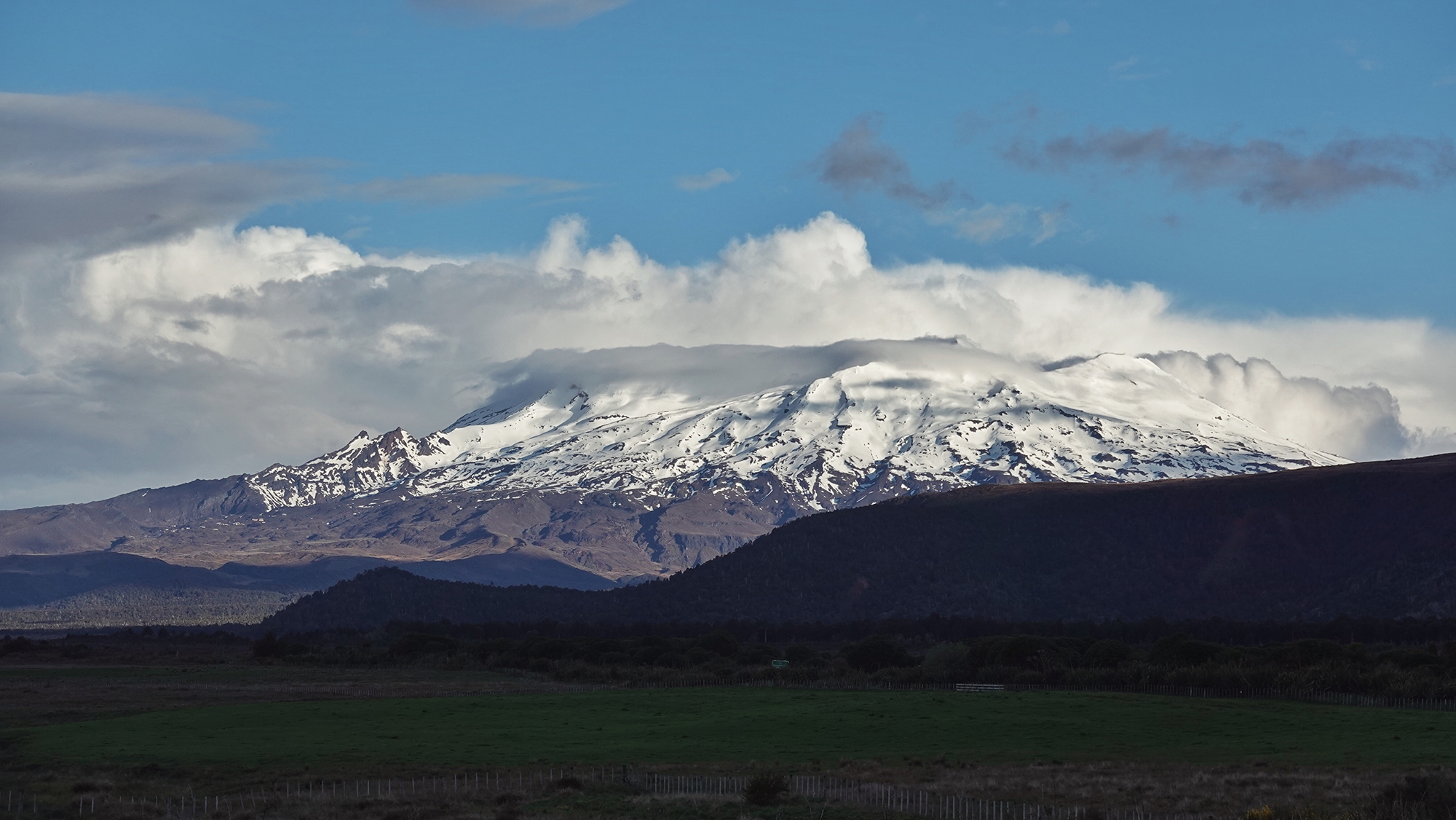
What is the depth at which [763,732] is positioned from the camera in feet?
245

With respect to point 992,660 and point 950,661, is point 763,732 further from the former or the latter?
point 992,660

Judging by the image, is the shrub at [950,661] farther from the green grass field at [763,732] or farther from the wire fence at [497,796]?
the wire fence at [497,796]

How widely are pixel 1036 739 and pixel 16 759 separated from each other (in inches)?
1783

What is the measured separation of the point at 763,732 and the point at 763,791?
23.9 m

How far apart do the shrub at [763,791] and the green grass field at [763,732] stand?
1200 cm

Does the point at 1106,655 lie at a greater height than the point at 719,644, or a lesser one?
greater

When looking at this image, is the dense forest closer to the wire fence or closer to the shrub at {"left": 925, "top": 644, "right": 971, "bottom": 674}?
the shrub at {"left": 925, "top": 644, "right": 971, "bottom": 674}

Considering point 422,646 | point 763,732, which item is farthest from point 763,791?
point 422,646

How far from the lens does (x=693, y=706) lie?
87.1 metres

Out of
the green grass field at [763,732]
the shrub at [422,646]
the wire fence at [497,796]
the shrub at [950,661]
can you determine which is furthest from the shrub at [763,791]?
the shrub at [422,646]

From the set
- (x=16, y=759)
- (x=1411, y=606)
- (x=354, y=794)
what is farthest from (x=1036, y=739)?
(x=1411, y=606)

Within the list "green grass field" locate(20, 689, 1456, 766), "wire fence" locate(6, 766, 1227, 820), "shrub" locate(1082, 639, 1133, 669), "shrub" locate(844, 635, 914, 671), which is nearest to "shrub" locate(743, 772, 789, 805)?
"wire fence" locate(6, 766, 1227, 820)

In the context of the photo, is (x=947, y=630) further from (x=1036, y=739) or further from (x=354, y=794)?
(x=354, y=794)

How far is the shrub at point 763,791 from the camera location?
50656mm
